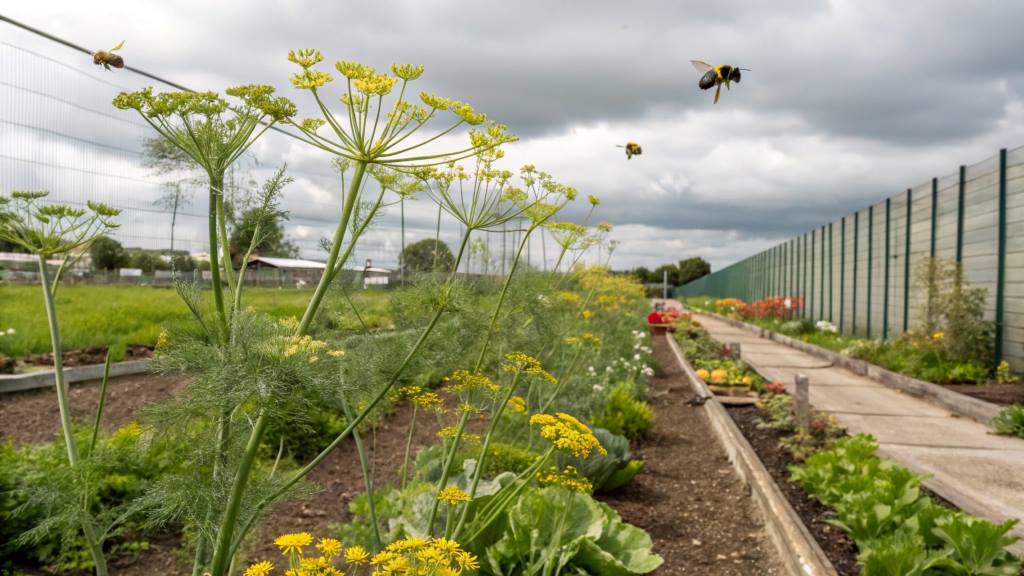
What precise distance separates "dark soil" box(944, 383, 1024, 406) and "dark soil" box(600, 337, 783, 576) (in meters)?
3.65

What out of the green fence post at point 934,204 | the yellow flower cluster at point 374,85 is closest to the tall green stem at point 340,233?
→ the yellow flower cluster at point 374,85

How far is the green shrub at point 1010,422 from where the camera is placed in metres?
6.26

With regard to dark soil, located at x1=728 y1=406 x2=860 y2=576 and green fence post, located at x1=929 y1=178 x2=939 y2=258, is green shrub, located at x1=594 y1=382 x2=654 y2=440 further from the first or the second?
green fence post, located at x1=929 y1=178 x2=939 y2=258

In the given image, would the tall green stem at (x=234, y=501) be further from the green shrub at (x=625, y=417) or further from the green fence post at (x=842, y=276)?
the green fence post at (x=842, y=276)

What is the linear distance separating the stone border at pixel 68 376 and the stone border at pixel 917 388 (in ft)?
27.4

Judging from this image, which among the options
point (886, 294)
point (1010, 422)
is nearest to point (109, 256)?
point (1010, 422)

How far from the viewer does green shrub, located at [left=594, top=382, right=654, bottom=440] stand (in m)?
6.02

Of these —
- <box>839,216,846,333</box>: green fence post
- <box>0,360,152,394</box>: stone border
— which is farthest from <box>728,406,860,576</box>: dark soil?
<box>839,216,846,333</box>: green fence post

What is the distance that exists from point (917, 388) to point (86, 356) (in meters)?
10.1

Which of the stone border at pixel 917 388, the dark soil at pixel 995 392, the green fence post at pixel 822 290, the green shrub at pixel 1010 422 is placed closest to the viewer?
the green shrub at pixel 1010 422

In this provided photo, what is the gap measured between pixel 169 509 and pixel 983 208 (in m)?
12.4

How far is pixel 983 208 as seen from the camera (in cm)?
1054

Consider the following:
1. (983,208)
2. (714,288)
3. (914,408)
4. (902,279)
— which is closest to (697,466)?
(914,408)

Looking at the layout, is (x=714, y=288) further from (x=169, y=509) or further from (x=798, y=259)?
(x=169, y=509)
